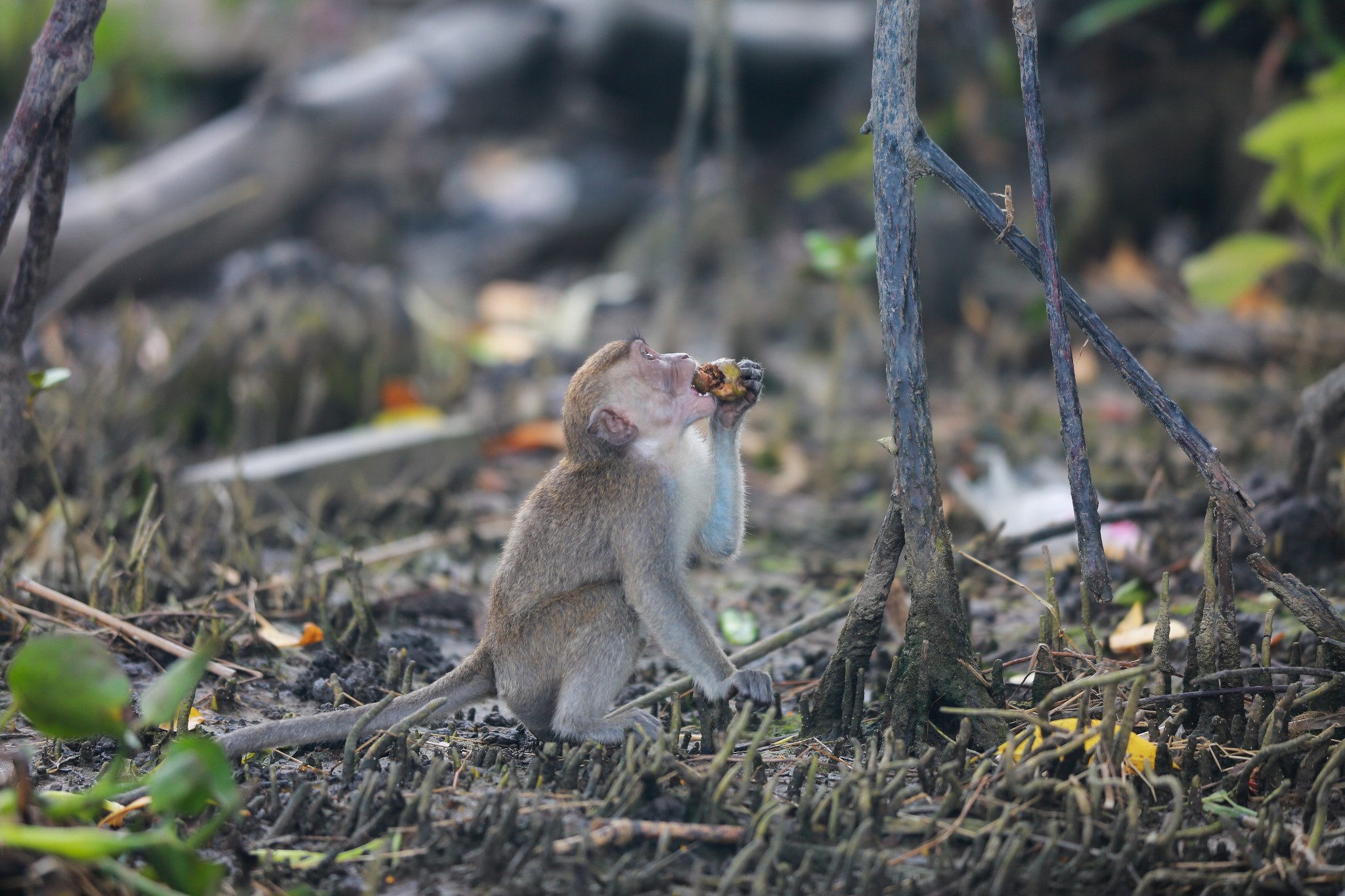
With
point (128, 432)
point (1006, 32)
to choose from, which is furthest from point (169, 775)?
point (1006, 32)

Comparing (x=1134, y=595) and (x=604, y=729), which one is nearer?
(x=604, y=729)

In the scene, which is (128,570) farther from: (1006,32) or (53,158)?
(1006,32)

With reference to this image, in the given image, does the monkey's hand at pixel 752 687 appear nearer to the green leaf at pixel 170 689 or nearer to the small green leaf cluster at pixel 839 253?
the green leaf at pixel 170 689

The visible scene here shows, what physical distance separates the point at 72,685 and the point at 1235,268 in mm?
6289

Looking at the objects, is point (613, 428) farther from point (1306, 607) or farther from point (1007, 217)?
point (1306, 607)

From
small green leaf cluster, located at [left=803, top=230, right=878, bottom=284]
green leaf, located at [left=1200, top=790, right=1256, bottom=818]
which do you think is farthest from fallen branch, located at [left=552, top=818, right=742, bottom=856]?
small green leaf cluster, located at [left=803, top=230, right=878, bottom=284]

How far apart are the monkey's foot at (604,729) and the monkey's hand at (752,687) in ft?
0.72

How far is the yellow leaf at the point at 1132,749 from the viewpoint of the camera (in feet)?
9.43

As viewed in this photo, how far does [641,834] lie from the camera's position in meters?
2.64

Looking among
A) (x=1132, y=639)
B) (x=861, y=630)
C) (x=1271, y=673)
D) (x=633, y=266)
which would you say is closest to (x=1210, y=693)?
(x=1271, y=673)

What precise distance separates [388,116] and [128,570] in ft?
21.8

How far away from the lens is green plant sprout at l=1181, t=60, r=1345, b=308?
5.95 meters

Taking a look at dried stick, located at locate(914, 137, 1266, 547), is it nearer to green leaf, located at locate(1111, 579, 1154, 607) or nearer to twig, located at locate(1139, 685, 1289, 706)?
twig, located at locate(1139, 685, 1289, 706)

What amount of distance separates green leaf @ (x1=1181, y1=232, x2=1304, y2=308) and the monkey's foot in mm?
4821
